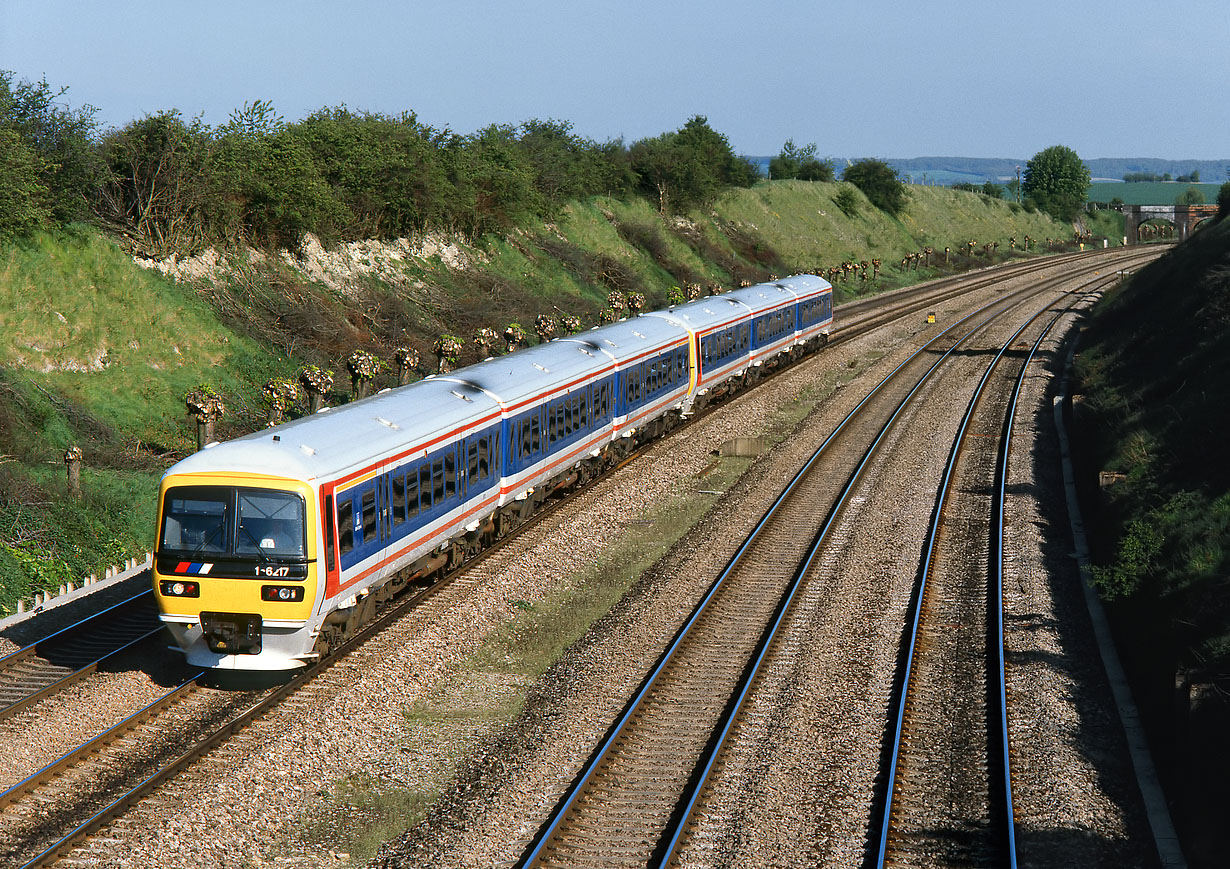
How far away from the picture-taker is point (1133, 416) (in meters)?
28.5

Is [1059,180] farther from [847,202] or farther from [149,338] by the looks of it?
[149,338]

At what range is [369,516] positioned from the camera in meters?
15.9

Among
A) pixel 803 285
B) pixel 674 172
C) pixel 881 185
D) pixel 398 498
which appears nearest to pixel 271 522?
pixel 398 498

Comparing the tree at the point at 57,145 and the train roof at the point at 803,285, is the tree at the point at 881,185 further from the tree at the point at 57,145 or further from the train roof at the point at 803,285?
the tree at the point at 57,145

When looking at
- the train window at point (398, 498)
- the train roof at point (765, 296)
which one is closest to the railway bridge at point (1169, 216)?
the train roof at point (765, 296)

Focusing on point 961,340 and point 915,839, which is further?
point 961,340

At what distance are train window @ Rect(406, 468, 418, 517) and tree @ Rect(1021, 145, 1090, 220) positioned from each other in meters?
133

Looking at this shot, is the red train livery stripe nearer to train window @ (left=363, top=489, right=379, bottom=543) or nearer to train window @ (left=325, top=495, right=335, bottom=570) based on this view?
train window @ (left=325, top=495, right=335, bottom=570)

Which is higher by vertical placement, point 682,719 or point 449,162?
point 449,162

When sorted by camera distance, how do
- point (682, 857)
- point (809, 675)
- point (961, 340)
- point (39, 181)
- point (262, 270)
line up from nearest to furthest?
1. point (682, 857)
2. point (809, 675)
3. point (39, 181)
4. point (262, 270)
5. point (961, 340)

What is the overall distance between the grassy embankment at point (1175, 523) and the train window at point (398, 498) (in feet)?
35.4

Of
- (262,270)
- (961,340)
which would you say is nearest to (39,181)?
(262,270)

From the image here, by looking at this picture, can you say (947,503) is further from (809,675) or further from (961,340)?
(961,340)

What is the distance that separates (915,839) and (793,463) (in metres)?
18.0
